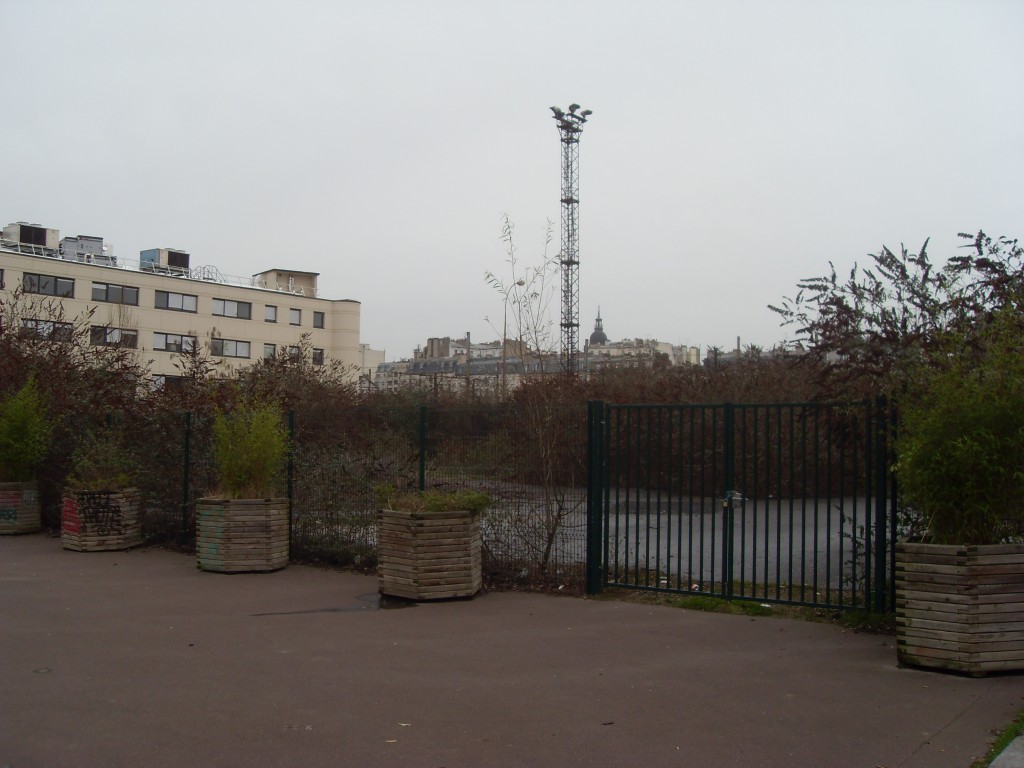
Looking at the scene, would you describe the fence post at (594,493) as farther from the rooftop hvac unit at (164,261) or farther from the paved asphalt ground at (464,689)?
the rooftop hvac unit at (164,261)

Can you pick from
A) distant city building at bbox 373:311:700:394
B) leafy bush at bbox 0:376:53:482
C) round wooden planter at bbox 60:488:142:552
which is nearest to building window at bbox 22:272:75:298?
distant city building at bbox 373:311:700:394

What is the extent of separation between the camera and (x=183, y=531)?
43.4 ft

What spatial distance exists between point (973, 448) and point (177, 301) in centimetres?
6533

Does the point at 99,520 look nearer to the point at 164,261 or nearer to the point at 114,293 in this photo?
the point at 114,293

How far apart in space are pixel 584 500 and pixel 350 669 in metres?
3.76

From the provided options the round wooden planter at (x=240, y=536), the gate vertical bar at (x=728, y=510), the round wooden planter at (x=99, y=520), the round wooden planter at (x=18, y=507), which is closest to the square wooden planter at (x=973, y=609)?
the gate vertical bar at (x=728, y=510)

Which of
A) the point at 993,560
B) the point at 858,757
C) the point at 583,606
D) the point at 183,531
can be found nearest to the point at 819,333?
the point at 993,560

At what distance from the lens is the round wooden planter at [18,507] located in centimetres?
1500

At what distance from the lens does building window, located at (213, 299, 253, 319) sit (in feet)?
222

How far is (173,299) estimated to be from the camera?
64.2m

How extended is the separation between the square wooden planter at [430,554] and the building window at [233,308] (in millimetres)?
62580

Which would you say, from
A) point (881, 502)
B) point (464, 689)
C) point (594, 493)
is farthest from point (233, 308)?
point (464, 689)

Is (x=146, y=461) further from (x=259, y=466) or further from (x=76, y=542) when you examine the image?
(x=259, y=466)

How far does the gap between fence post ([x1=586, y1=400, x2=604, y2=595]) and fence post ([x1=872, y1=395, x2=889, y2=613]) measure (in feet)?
9.37
